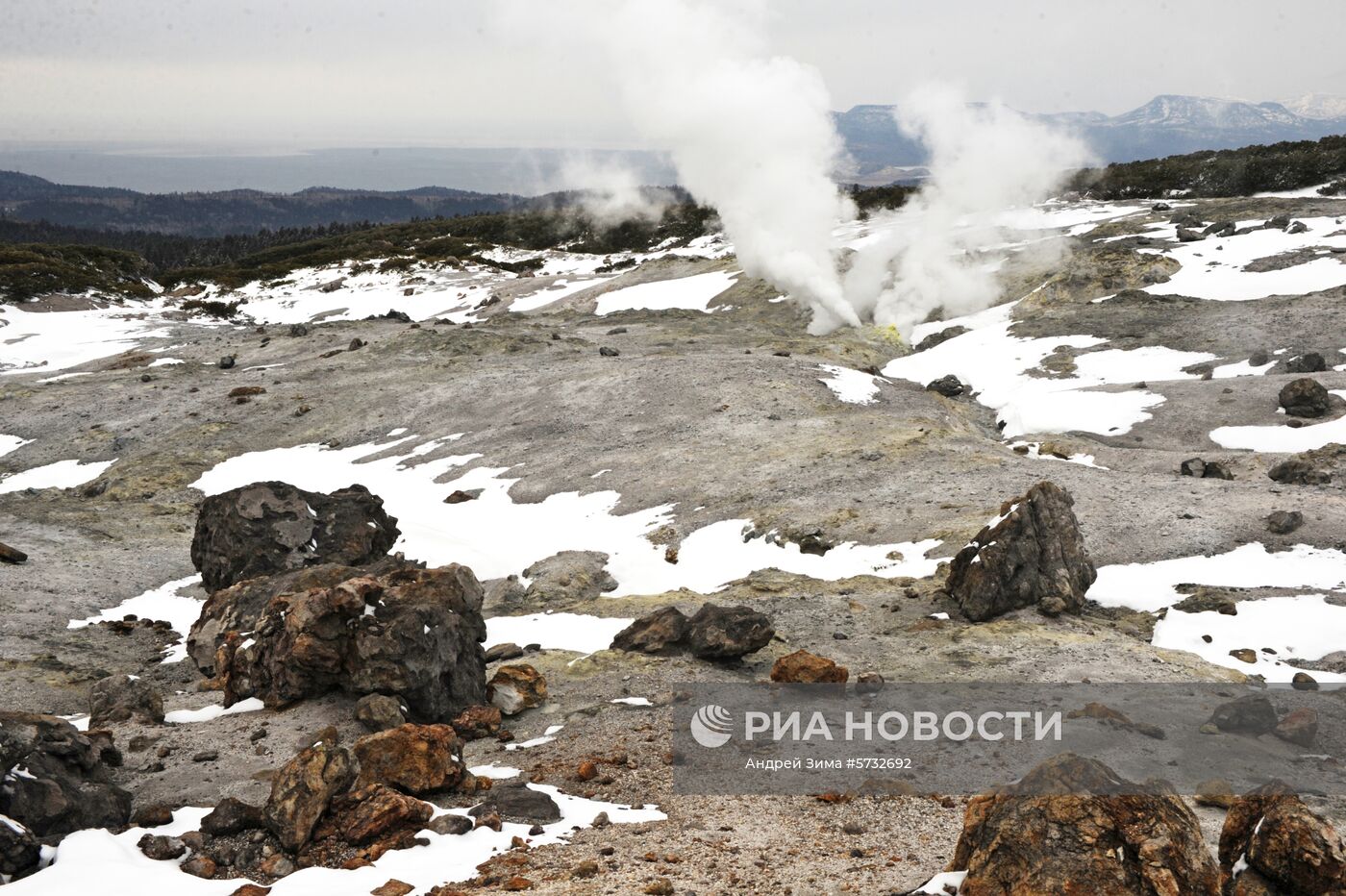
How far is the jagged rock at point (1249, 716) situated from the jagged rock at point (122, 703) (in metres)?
17.6

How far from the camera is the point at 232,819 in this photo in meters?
10.2

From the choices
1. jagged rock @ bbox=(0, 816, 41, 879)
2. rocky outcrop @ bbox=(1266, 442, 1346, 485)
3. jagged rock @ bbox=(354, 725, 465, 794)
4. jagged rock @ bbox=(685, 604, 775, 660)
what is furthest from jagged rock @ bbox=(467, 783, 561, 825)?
rocky outcrop @ bbox=(1266, 442, 1346, 485)

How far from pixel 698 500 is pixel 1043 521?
11.7m

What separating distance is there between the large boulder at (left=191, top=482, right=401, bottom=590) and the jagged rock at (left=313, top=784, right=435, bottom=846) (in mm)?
13477

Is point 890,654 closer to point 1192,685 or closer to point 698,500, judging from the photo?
point 1192,685

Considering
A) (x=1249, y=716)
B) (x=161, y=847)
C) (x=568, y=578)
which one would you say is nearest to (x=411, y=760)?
(x=161, y=847)

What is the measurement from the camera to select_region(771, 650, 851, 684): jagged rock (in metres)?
15.0

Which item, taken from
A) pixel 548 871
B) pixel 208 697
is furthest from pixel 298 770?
pixel 208 697

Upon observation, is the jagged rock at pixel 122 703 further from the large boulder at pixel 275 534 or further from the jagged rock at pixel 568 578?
the jagged rock at pixel 568 578

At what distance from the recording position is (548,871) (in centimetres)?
911

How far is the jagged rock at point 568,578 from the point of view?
22766 millimetres

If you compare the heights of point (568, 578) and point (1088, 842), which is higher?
point (1088, 842)

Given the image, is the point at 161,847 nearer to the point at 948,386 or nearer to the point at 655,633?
the point at 655,633

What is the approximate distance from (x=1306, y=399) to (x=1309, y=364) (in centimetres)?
748
